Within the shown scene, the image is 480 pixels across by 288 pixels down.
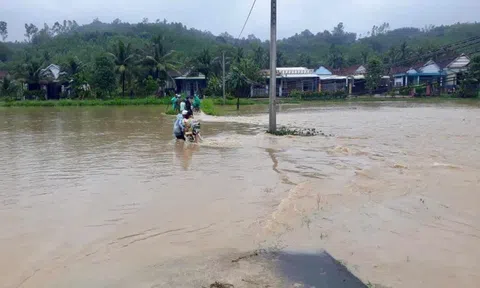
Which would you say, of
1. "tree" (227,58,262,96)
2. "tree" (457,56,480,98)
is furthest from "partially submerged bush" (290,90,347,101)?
"tree" (457,56,480,98)

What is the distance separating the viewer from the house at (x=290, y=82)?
56.7 m

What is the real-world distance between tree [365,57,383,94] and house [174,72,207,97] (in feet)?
66.1

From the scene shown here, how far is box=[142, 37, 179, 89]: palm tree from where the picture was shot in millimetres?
49094

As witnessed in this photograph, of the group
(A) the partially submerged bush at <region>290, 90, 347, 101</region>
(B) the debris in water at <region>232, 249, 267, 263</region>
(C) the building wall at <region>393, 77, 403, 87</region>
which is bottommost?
(B) the debris in water at <region>232, 249, 267, 263</region>

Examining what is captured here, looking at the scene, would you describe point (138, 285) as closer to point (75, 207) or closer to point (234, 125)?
point (75, 207)

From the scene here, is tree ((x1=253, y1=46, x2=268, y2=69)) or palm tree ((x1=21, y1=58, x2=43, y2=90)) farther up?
tree ((x1=253, y1=46, x2=268, y2=69))

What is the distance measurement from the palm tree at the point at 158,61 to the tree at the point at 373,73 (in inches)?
917

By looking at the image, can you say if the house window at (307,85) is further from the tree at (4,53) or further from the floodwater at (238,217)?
the tree at (4,53)

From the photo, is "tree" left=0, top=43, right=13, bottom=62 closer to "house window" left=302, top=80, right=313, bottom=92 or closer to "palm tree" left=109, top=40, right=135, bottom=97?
"palm tree" left=109, top=40, right=135, bottom=97

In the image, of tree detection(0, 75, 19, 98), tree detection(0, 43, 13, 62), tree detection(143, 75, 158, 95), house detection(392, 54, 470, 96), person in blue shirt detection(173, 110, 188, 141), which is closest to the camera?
person in blue shirt detection(173, 110, 188, 141)

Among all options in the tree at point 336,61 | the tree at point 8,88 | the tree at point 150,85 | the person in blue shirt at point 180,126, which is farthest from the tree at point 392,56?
the person in blue shirt at point 180,126

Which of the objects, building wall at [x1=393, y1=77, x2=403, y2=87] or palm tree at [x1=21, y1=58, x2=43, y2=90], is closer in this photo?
palm tree at [x1=21, y1=58, x2=43, y2=90]

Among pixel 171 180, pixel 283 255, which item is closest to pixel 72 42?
pixel 171 180

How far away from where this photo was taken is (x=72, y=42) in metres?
81.2
